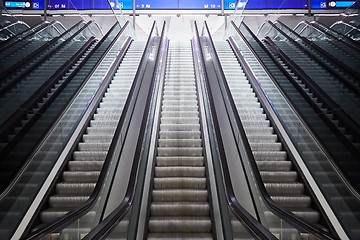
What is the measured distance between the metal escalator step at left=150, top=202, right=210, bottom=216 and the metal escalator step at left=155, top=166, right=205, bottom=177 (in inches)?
35.8

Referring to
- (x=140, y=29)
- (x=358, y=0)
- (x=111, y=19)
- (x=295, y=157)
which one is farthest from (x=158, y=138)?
(x=140, y=29)

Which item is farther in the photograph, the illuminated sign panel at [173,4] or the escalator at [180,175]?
the illuminated sign panel at [173,4]

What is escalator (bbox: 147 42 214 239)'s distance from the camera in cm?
526

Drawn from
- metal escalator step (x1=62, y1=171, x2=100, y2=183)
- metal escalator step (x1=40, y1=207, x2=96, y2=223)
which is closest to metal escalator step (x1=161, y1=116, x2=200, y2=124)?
metal escalator step (x1=62, y1=171, x2=100, y2=183)

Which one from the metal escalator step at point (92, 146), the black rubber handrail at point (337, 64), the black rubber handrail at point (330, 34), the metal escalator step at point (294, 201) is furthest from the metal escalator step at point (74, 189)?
the black rubber handrail at point (330, 34)

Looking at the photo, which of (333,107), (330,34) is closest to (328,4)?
(330,34)

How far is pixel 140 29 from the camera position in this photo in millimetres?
19562

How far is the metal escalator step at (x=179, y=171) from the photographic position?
21.1 ft

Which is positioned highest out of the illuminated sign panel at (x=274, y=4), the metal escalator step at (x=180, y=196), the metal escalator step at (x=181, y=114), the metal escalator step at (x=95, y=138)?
the illuminated sign panel at (x=274, y=4)

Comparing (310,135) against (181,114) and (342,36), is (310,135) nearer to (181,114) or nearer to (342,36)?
(342,36)

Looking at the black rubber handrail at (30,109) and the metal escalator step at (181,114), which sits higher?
the metal escalator step at (181,114)

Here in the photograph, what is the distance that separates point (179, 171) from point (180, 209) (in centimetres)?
99

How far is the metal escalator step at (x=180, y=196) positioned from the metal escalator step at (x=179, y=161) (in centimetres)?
95

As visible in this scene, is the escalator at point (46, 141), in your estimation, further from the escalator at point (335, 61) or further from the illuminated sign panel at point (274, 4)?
the illuminated sign panel at point (274, 4)
